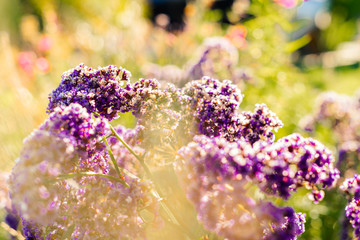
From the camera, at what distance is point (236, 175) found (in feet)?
3.17

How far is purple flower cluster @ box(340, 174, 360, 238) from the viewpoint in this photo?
1.09 meters

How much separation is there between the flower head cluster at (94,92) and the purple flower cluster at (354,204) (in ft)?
2.69

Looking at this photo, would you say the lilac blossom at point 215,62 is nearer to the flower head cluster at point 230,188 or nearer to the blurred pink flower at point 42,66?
the flower head cluster at point 230,188

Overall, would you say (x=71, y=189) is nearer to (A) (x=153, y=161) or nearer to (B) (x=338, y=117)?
(A) (x=153, y=161)

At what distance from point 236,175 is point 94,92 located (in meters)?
0.57

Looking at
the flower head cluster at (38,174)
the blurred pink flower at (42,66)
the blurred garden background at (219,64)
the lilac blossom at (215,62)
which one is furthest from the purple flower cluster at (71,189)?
the blurred pink flower at (42,66)

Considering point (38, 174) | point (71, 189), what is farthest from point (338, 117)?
point (38, 174)

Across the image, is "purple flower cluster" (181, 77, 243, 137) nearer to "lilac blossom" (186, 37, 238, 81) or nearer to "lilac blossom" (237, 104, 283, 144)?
"lilac blossom" (237, 104, 283, 144)

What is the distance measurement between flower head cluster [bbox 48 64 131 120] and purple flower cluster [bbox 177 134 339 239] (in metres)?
0.36

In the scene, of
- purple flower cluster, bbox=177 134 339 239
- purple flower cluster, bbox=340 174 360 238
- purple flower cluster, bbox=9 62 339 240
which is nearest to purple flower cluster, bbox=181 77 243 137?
purple flower cluster, bbox=9 62 339 240

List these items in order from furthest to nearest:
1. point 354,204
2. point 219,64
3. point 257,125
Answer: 1. point 219,64
2. point 257,125
3. point 354,204

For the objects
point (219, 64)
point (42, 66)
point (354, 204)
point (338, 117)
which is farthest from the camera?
point (42, 66)

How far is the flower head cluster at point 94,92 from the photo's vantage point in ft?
3.91

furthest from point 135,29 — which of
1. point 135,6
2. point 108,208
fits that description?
point 108,208
